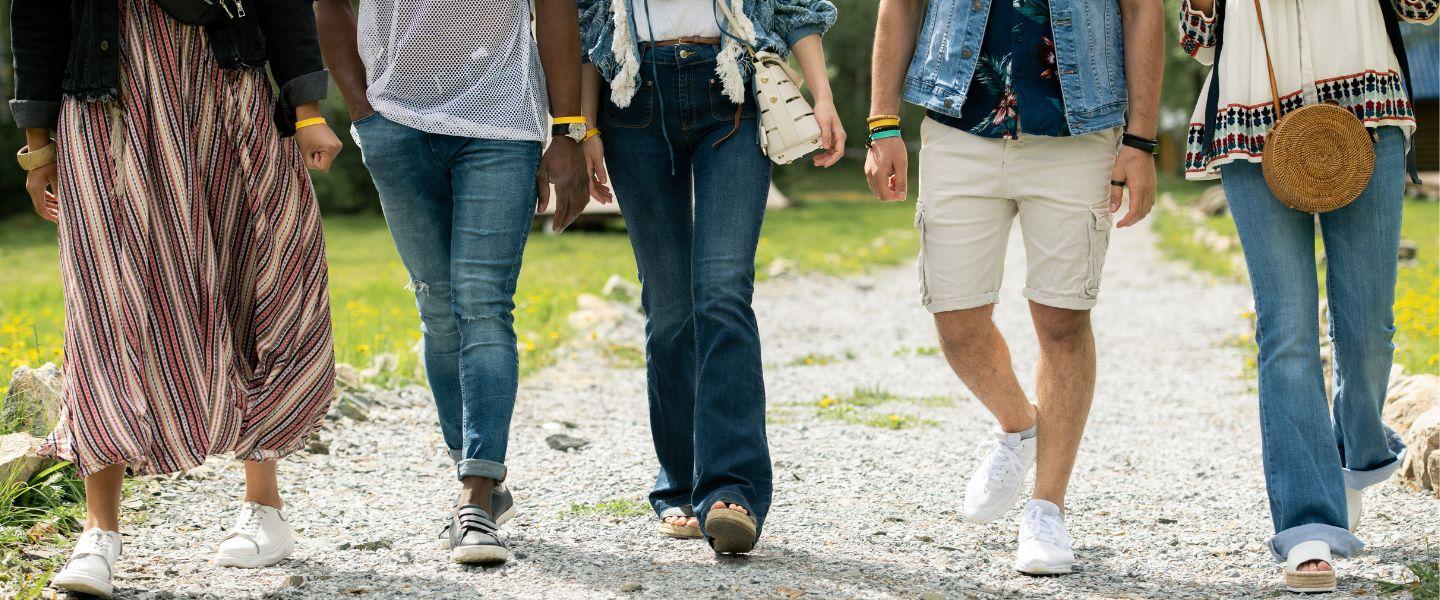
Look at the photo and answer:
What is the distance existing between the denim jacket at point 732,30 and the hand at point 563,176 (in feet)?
0.65

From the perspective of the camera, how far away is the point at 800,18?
3.78 meters

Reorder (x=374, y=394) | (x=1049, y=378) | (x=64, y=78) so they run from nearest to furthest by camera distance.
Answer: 1. (x=64, y=78)
2. (x=1049, y=378)
3. (x=374, y=394)

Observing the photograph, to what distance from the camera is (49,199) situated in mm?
3539

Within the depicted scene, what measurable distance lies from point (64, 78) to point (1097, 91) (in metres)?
2.59

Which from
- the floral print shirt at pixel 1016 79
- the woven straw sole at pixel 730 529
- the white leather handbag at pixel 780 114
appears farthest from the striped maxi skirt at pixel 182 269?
the floral print shirt at pixel 1016 79

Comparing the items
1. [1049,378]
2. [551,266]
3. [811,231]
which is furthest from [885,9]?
[811,231]

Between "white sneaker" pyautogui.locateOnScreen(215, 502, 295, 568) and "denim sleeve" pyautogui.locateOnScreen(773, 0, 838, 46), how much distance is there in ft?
6.29

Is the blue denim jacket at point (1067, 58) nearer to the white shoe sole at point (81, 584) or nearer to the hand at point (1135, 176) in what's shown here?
the hand at point (1135, 176)

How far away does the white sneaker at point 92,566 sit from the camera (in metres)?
3.22

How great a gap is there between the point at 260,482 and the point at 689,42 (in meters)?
1.66

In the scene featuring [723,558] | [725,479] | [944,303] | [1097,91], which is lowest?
[723,558]

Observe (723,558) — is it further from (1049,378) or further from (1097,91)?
(1097,91)

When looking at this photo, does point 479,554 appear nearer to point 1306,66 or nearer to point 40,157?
point 40,157

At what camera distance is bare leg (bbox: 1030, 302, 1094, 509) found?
3768mm
